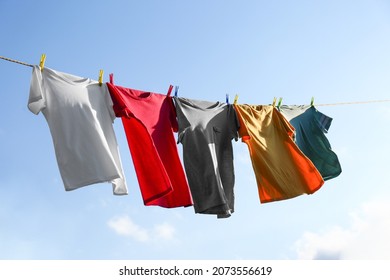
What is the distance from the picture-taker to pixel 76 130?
3.76m

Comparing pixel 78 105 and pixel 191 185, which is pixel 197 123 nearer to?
pixel 191 185

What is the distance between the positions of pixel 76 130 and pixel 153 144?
649mm

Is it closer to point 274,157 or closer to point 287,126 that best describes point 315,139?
point 287,126

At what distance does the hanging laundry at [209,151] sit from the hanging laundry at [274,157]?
0.61ft

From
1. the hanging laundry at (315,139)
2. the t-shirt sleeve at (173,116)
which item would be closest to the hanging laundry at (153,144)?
the t-shirt sleeve at (173,116)

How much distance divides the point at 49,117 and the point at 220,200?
1.60 m

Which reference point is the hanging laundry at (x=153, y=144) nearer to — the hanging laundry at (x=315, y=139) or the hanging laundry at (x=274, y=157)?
the hanging laundry at (x=274, y=157)

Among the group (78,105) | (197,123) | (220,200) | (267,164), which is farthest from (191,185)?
(78,105)

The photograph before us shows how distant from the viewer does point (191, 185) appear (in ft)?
14.1

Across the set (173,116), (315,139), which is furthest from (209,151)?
(315,139)

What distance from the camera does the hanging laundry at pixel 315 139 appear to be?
5.54 meters

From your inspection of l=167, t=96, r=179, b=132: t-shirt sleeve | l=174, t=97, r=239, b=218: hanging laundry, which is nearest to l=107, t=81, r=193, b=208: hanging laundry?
l=167, t=96, r=179, b=132: t-shirt sleeve
